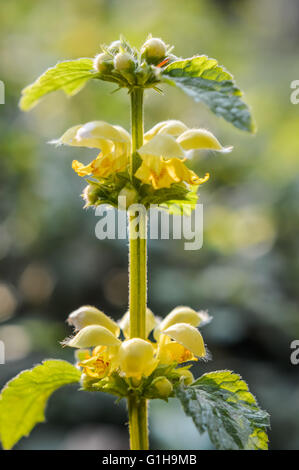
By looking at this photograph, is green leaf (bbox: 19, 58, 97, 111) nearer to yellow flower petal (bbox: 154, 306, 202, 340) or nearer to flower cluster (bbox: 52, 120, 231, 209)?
flower cluster (bbox: 52, 120, 231, 209)

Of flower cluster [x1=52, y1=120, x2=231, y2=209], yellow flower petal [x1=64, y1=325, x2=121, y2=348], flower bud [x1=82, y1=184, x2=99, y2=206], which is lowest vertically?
yellow flower petal [x1=64, y1=325, x2=121, y2=348]

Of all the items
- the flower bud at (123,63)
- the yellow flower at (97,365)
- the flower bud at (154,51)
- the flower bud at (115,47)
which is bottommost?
the yellow flower at (97,365)

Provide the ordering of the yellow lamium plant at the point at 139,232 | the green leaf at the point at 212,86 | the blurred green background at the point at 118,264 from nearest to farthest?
the green leaf at the point at 212,86 → the yellow lamium plant at the point at 139,232 → the blurred green background at the point at 118,264

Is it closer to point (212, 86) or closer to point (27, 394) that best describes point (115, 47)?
point (212, 86)

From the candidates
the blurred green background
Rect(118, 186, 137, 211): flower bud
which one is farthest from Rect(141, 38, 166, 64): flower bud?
the blurred green background

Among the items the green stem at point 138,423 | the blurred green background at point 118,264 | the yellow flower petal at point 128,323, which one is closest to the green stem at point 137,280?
the green stem at point 138,423

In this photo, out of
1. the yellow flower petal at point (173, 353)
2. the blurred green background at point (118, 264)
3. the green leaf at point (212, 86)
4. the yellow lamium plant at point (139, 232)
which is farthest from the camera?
the blurred green background at point (118, 264)

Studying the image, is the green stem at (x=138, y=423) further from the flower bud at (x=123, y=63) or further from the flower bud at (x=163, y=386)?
the flower bud at (x=123, y=63)
